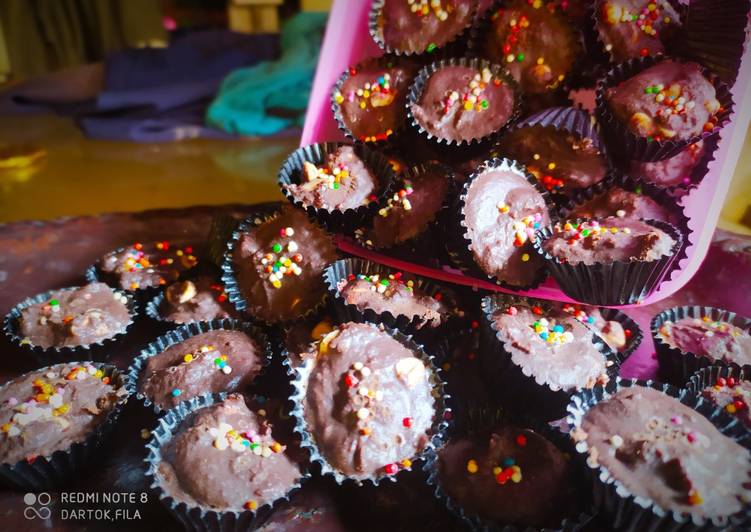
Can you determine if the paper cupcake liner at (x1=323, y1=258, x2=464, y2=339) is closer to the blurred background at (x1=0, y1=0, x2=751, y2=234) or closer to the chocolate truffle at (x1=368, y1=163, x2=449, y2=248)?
the chocolate truffle at (x1=368, y1=163, x2=449, y2=248)

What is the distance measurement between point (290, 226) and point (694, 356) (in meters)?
1.77

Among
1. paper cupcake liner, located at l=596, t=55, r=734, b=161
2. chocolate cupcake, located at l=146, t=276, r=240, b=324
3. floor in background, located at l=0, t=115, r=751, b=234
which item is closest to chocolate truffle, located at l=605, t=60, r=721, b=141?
paper cupcake liner, located at l=596, t=55, r=734, b=161

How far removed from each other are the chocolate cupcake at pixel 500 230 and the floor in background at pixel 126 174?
2.54 metres

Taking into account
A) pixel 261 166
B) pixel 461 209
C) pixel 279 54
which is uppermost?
pixel 461 209

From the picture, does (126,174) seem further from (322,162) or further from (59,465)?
(59,465)

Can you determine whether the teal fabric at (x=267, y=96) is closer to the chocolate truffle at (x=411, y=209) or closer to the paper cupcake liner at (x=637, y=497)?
the chocolate truffle at (x=411, y=209)

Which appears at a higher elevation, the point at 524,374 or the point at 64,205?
the point at 524,374

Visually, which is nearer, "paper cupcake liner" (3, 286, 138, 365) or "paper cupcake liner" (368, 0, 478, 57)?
"paper cupcake liner" (3, 286, 138, 365)

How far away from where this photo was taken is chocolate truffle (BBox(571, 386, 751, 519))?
1700 mm

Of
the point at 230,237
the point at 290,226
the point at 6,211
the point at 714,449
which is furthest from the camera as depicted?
the point at 6,211

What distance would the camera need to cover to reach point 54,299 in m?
2.77

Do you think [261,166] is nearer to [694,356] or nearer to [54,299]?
[54,299]

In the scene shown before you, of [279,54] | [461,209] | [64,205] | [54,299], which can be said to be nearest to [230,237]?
[54,299]

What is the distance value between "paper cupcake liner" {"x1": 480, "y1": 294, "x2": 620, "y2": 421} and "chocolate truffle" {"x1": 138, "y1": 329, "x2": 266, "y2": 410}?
929 mm
